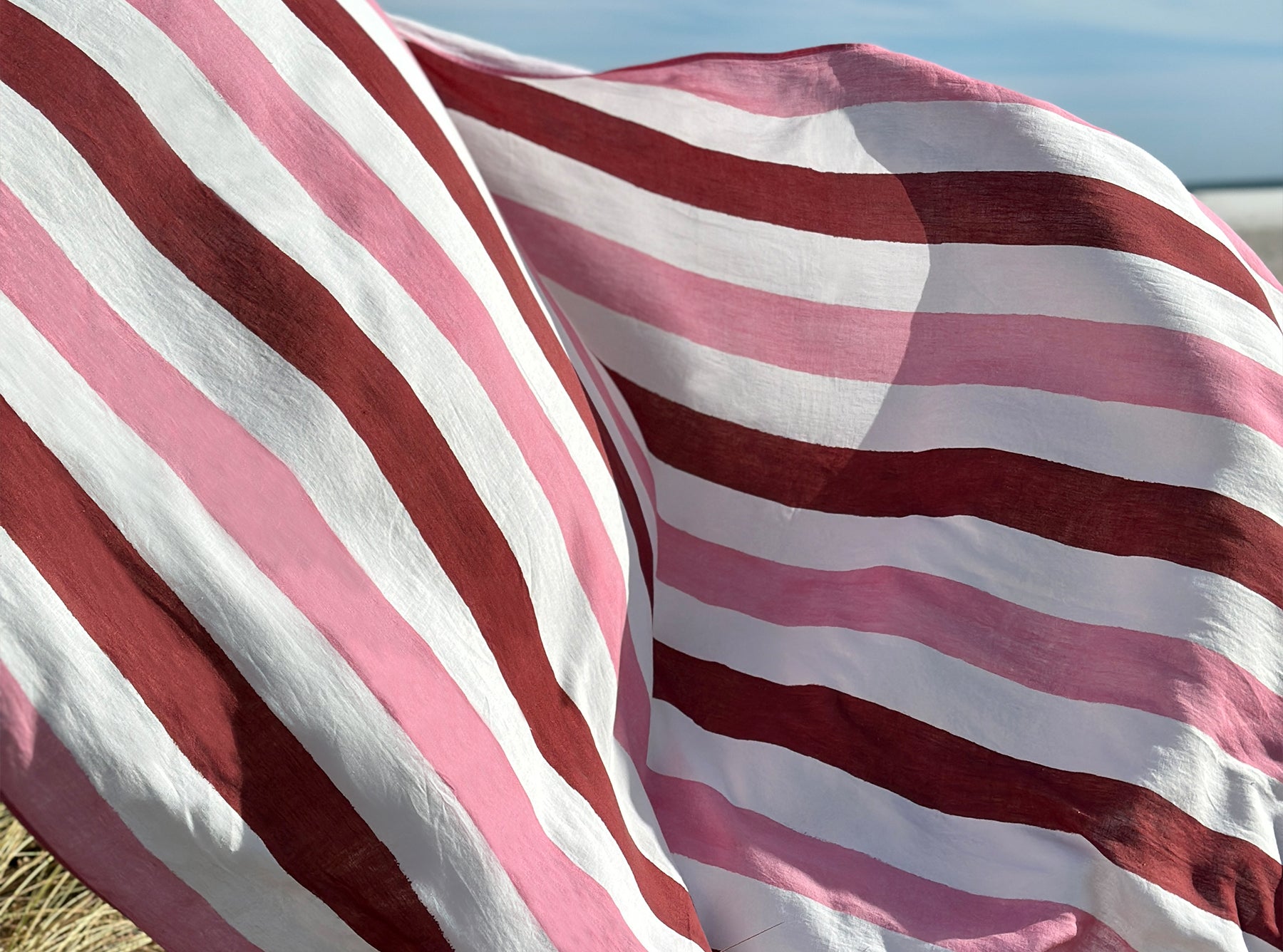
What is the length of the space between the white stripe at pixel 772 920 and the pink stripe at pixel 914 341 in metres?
0.47

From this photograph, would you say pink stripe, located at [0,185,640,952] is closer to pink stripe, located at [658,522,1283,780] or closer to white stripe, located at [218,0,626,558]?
Result: white stripe, located at [218,0,626,558]

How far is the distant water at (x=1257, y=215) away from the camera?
3264 mm

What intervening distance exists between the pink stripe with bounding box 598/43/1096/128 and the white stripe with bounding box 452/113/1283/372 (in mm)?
128

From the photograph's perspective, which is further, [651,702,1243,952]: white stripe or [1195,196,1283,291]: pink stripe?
[1195,196,1283,291]: pink stripe

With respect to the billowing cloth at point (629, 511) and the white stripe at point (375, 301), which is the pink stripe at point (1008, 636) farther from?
the white stripe at point (375, 301)

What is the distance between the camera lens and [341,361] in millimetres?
750

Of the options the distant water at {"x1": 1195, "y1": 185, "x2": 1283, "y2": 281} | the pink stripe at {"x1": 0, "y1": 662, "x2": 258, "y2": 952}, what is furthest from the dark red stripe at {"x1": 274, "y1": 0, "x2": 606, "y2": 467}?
the distant water at {"x1": 1195, "y1": 185, "x2": 1283, "y2": 281}

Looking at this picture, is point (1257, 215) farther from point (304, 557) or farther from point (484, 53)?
point (304, 557)

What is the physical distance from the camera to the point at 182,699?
0.62m

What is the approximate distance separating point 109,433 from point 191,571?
109 millimetres

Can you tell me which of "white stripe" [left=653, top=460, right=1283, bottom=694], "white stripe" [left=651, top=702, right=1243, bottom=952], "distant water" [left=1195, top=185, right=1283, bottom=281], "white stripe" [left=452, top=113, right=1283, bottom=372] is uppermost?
"distant water" [left=1195, top=185, right=1283, bottom=281]

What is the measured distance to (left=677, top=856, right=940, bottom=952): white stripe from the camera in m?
0.76

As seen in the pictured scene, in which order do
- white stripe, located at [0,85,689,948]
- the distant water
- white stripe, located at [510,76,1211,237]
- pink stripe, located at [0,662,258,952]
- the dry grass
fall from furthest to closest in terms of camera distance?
the distant water
the dry grass
white stripe, located at [510,76,1211,237]
white stripe, located at [0,85,689,948]
pink stripe, located at [0,662,258,952]

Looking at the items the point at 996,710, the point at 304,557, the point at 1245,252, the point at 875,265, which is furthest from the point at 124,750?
the point at 1245,252
